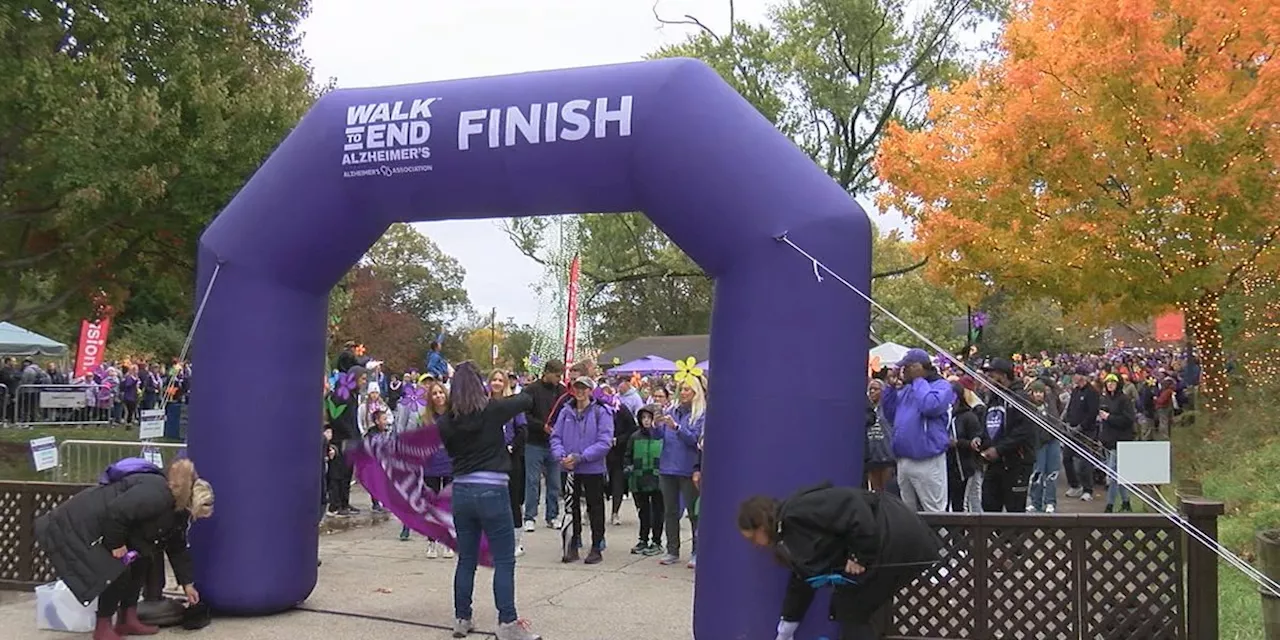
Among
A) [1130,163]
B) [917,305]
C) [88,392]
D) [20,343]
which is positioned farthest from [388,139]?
[917,305]

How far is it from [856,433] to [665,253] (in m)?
28.9

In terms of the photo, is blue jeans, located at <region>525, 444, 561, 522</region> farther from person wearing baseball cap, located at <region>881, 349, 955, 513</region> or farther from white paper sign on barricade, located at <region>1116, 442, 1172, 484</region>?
white paper sign on barricade, located at <region>1116, 442, 1172, 484</region>

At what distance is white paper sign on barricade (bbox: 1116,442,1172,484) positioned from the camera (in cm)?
564

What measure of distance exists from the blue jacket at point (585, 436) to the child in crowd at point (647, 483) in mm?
615

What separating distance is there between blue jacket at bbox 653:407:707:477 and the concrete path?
33.2 inches

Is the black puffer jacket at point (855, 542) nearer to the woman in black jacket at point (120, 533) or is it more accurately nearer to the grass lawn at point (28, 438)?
the woman in black jacket at point (120, 533)

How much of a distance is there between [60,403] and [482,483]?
2013 centimetres

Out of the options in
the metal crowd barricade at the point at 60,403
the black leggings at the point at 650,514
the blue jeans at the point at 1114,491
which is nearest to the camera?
the black leggings at the point at 650,514

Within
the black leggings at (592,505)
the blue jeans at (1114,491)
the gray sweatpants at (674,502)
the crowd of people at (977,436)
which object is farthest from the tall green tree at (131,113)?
the blue jeans at (1114,491)

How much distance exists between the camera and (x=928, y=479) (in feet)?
26.8

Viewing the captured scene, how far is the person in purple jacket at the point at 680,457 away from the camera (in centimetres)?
879

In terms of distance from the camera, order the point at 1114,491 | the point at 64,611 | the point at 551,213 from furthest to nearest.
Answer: the point at 1114,491 < the point at 551,213 < the point at 64,611

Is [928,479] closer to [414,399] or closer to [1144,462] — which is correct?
[1144,462]

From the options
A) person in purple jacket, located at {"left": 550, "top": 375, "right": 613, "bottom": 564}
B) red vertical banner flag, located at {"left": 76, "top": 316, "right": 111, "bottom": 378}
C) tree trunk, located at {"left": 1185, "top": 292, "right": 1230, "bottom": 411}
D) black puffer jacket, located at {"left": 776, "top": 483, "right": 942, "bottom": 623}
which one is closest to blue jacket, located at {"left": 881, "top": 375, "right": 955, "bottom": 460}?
person in purple jacket, located at {"left": 550, "top": 375, "right": 613, "bottom": 564}
